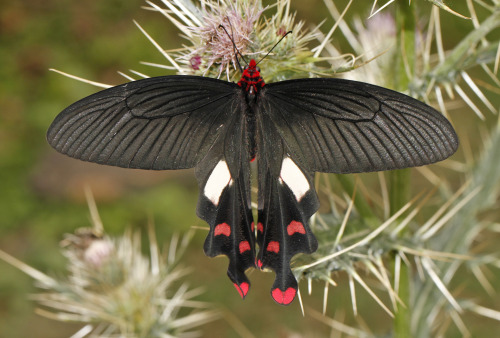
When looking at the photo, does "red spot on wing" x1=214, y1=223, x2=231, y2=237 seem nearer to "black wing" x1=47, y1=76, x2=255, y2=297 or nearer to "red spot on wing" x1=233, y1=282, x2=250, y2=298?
"black wing" x1=47, y1=76, x2=255, y2=297

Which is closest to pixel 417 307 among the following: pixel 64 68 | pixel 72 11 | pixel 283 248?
pixel 283 248

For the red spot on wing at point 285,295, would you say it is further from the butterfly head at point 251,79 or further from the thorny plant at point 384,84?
the butterfly head at point 251,79

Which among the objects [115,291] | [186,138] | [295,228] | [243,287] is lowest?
[115,291]

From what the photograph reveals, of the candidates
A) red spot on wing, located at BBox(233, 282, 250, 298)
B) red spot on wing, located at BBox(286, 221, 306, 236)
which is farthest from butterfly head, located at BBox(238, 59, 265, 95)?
red spot on wing, located at BBox(233, 282, 250, 298)

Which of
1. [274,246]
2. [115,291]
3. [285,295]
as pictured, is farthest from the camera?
[115,291]

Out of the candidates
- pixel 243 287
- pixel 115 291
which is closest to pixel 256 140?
pixel 243 287

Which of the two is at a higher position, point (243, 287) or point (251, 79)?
point (251, 79)

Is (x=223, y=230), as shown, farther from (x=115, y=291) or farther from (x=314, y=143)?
(x=115, y=291)

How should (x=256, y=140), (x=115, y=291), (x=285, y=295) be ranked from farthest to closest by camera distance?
(x=115, y=291)
(x=256, y=140)
(x=285, y=295)
